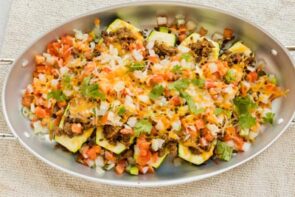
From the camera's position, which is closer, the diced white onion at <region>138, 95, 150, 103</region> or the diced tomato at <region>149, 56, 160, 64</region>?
the diced white onion at <region>138, 95, 150, 103</region>

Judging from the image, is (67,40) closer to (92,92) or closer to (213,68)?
(92,92)

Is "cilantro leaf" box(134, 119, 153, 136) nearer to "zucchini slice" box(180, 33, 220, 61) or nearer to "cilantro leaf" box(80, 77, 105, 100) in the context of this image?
"cilantro leaf" box(80, 77, 105, 100)

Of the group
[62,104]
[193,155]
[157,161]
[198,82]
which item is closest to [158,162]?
[157,161]

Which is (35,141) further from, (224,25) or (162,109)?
(224,25)

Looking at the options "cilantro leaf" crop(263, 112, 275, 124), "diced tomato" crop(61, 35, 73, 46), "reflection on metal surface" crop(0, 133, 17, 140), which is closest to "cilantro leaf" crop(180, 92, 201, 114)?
"cilantro leaf" crop(263, 112, 275, 124)

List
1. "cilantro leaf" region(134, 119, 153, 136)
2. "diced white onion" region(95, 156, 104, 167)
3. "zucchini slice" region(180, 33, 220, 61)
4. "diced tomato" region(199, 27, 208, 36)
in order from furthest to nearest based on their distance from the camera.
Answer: "diced tomato" region(199, 27, 208, 36), "zucchini slice" region(180, 33, 220, 61), "diced white onion" region(95, 156, 104, 167), "cilantro leaf" region(134, 119, 153, 136)
